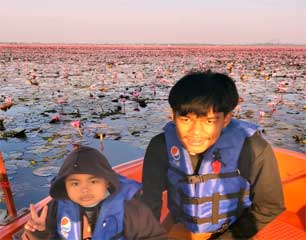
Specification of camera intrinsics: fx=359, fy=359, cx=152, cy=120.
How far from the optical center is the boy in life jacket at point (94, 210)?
1.44m

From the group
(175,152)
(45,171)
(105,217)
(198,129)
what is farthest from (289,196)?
(45,171)

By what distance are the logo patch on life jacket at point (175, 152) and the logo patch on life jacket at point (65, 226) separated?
1.80ft

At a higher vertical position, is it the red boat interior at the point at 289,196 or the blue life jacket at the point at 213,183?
the blue life jacket at the point at 213,183

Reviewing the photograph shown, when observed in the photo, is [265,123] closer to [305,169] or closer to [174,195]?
[305,169]

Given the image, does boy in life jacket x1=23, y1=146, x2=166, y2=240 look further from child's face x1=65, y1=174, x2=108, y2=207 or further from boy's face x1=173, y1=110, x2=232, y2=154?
boy's face x1=173, y1=110, x2=232, y2=154

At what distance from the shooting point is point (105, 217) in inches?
58.1

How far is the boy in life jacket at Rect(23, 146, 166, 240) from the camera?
4.72 ft

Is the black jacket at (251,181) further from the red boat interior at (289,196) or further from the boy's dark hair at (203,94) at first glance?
the red boat interior at (289,196)

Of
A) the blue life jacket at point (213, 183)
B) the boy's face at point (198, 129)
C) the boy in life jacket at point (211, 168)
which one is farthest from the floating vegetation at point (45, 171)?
the boy's face at point (198, 129)

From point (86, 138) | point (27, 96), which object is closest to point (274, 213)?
point (86, 138)

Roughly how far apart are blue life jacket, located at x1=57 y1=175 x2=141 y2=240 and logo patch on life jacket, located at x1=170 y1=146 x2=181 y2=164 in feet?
0.85

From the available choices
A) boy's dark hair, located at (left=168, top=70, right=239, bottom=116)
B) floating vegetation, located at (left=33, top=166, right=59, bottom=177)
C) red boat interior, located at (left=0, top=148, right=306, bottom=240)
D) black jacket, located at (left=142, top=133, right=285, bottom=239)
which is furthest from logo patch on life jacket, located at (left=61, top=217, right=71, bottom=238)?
floating vegetation, located at (left=33, top=166, right=59, bottom=177)

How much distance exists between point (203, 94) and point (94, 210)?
0.67 m

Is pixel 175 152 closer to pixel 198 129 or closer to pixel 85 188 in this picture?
pixel 198 129
